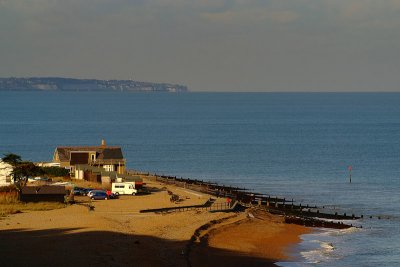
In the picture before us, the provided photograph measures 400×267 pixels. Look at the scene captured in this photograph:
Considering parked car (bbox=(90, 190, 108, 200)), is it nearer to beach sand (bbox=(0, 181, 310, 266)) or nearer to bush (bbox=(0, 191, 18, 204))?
beach sand (bbox=(0, 181, 310, 266))

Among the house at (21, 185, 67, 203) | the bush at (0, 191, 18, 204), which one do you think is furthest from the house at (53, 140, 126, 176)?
the house at (21, 185, 67, 203)

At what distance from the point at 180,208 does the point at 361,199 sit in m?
25.5

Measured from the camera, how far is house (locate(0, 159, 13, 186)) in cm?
7456

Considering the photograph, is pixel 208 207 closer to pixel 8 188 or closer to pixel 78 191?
pixel 78 191

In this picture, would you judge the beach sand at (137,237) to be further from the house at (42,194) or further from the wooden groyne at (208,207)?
the house at (42,194)

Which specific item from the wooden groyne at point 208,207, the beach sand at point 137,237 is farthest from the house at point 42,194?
the wooden groyne at point 208,207

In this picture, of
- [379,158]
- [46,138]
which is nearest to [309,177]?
[379,158]

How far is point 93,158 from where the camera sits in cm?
8788

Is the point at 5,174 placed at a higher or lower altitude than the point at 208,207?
higher

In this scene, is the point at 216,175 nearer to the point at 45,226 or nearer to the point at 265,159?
the point at 265,159

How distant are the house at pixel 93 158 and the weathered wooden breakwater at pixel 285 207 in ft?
16.6

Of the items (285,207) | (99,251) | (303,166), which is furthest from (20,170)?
(303,166)

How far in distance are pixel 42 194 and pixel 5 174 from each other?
11.1 meters

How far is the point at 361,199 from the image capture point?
8344 cm
